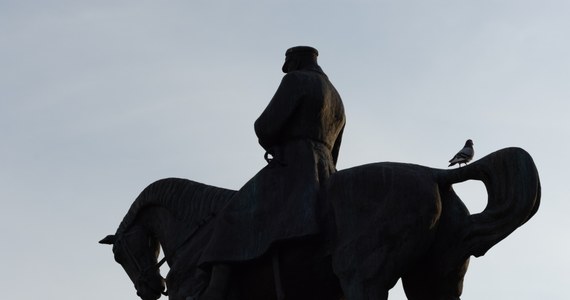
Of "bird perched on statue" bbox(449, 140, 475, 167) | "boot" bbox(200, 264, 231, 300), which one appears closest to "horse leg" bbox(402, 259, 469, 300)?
"bird perched on statue" bbox(449, 140, 475, 167)

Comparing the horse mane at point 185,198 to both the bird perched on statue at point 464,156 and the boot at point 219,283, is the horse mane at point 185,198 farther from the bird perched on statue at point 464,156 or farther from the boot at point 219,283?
the bird perched on statue at point 464,156

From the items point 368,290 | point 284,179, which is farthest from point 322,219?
point 368,290

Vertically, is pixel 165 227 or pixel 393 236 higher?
pixel 165 227

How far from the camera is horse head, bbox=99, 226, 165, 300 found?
17281 millimetres

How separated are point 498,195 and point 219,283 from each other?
2812mm

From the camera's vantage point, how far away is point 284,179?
53.1ft

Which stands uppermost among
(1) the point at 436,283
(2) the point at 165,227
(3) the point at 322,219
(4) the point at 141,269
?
(2) the point at 165,227

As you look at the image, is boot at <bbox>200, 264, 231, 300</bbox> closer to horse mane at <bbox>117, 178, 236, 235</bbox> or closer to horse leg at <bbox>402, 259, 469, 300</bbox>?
horse mane at <bbox>117, 178, 236, 235</bbox>

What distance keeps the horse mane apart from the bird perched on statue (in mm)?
2289

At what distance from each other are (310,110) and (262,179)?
84cm

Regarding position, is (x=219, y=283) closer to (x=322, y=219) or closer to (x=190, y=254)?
(x=190, y=254)

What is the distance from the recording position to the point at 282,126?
53.8 feet

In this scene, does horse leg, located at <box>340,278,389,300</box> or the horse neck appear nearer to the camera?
horse leg, located at <box>340,278,389,300</box>

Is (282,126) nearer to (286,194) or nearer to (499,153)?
(286,194)
